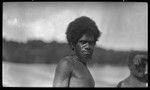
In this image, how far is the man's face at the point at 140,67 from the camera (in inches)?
97.5

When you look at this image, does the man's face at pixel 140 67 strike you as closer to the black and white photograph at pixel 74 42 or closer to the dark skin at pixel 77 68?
the black and white photograph at pixel 74 42

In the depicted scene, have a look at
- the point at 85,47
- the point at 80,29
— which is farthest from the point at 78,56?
the point at 80,29

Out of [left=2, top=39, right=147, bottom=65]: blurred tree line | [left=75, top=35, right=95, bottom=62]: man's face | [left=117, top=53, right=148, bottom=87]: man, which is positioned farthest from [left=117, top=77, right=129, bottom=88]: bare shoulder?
[left=75, top=35, right=95, bottom=62]: man's face

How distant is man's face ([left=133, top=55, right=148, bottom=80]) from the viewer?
2.48 metres

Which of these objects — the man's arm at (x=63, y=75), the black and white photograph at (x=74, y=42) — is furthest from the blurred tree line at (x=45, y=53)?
the man's arm at (x=63, y=75)

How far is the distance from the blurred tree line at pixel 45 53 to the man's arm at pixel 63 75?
0.36ft

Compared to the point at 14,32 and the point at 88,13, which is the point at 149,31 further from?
the point at 14,32

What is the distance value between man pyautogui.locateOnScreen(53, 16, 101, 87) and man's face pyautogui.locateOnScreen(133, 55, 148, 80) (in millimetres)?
366

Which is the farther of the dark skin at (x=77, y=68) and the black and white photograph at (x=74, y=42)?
the black and white photograph at (x=74, y=42)

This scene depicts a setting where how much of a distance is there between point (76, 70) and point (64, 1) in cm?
58

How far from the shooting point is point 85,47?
95.0 inches

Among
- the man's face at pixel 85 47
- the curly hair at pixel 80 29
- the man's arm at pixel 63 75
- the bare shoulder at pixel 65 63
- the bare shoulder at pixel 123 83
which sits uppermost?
the curly hair at pixel 80 29

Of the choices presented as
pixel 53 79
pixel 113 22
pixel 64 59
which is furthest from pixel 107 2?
pixel 53 79

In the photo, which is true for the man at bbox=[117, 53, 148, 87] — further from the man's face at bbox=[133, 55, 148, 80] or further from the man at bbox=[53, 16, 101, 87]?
the man at bbox=[53, 16, 101, 87]
